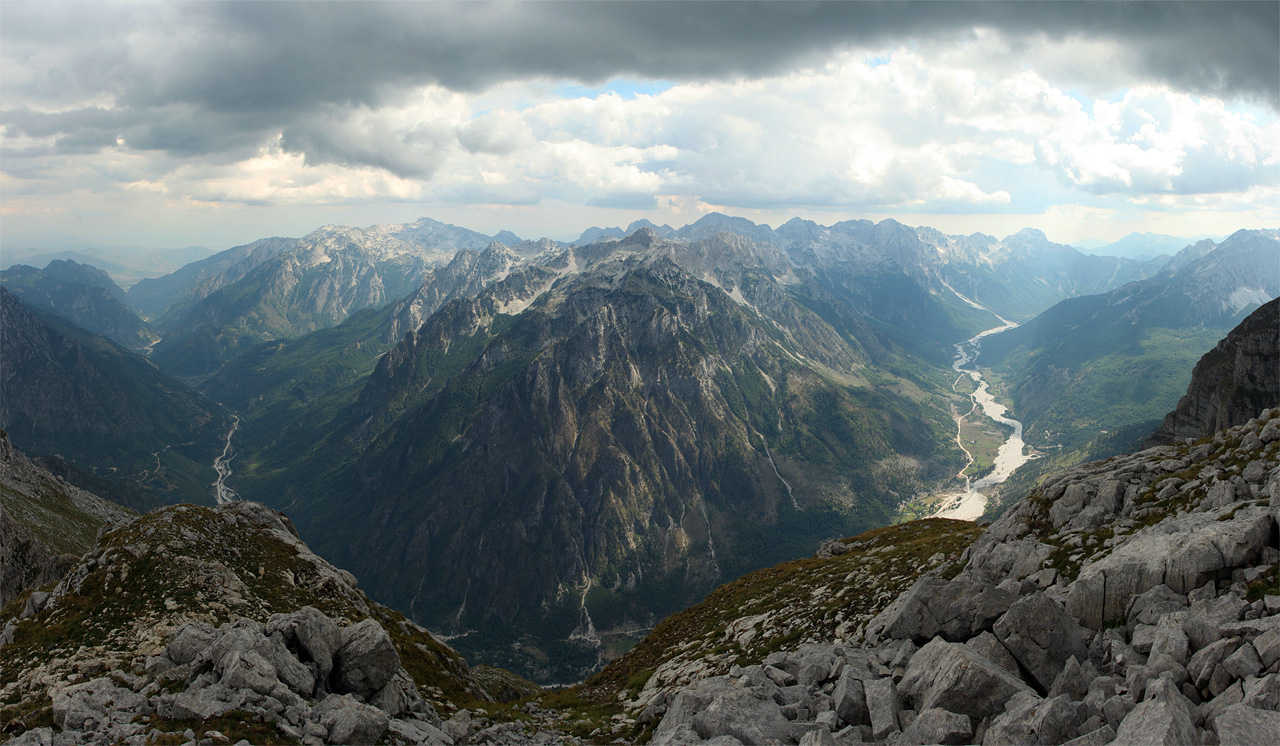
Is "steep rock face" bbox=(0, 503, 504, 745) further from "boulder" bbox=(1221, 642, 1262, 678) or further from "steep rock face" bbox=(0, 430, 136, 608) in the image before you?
"boulder" bbox=(1221, 642, 1262, 678)

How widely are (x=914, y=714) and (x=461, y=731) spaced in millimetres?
35312

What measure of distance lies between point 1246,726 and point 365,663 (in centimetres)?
5025

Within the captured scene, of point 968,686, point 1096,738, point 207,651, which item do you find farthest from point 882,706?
point 207,651

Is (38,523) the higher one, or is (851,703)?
(851,703)

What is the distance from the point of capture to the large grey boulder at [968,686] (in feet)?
93.5

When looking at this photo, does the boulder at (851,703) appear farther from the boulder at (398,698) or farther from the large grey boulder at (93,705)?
the large grey boulder at (93,705)

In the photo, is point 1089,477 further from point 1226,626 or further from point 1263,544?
point 1226,626

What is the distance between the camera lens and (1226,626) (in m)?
25.7

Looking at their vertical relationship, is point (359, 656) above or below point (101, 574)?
below

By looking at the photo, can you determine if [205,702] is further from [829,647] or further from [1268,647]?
[1268,647]

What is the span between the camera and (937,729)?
2728 cm

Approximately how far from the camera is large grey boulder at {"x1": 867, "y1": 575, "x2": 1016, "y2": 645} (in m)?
35.7

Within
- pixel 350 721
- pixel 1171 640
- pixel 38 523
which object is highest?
pixel 1171 640

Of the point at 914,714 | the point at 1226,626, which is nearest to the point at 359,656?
the point at 914,714
